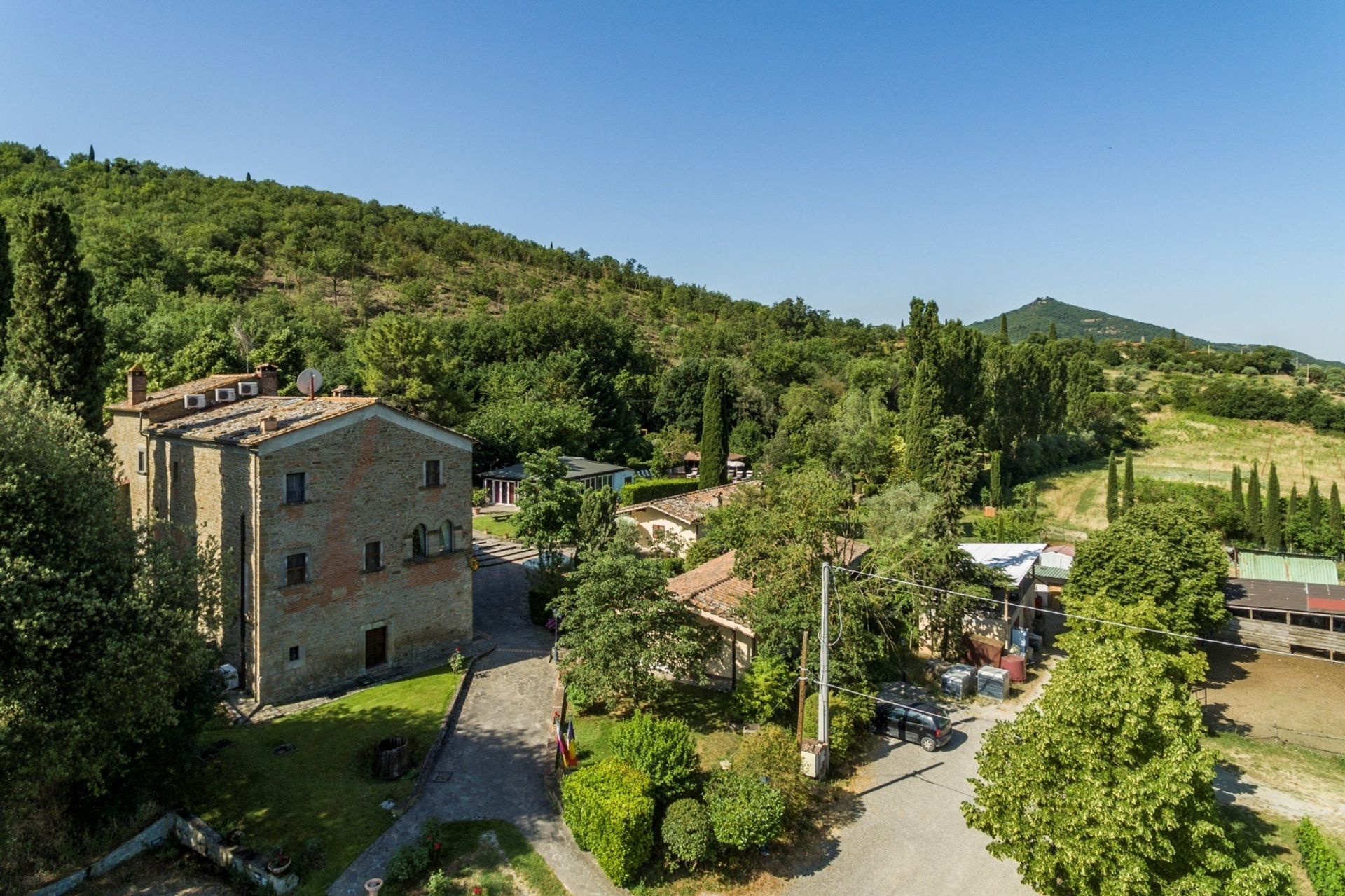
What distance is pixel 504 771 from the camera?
18500 mm

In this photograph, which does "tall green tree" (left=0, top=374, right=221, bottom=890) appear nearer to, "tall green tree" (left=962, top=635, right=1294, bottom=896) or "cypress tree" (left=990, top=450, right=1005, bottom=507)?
"tall green tree" (left=962, top=635, right=1294, bottom=896)

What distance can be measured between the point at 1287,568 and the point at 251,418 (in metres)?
Answer: 48.7

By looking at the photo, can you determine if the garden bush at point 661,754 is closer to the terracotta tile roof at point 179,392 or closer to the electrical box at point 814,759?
the electrical box at point 814,759

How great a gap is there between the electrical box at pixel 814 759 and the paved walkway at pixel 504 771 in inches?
249

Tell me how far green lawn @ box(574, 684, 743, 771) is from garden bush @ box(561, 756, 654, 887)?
2.65 meters

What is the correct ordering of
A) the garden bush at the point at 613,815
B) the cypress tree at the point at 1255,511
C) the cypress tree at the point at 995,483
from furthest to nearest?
the cypress tree at the point at 995,483, the cypress tree at the point at 1255,511, the garden bush at the point at 613,815

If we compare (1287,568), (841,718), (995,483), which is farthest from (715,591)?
(995,483)

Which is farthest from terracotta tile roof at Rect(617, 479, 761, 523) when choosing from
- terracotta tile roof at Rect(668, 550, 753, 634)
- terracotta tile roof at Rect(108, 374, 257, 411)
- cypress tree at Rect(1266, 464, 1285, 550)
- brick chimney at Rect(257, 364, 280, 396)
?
cypress tree at Rect(1266, 464, 1285, 550)

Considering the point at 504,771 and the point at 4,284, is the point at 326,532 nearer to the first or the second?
the point at 504,771

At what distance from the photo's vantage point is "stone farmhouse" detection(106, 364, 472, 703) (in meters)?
21.0

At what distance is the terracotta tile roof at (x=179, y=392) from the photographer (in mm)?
25266

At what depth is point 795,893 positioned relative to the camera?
48.4ft

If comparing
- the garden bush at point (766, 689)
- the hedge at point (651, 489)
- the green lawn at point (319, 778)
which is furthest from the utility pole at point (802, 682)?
the hedge at point (651, 489)

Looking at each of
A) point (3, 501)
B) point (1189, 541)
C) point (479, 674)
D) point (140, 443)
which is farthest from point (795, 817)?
point (140, 443)
